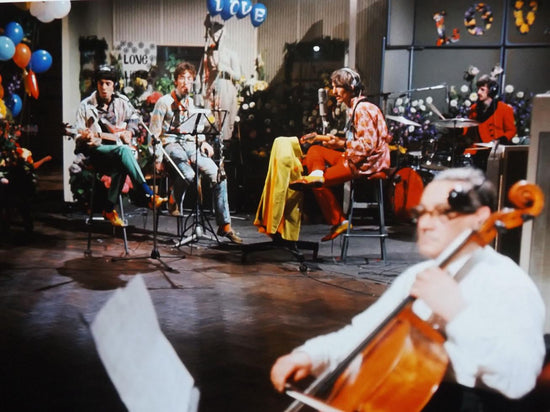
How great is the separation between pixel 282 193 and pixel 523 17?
3805 millimetres

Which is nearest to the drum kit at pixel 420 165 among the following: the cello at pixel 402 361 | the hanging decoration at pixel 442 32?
the hanging decoration at pixel 442 32

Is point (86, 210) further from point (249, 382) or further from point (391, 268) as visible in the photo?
point (249, 382)

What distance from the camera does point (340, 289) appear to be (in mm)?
3695

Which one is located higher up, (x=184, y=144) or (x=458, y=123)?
(x=458, y=123)

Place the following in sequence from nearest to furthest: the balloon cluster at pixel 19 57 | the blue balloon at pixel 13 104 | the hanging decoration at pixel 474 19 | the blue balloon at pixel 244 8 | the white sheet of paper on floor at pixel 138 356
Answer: the white sheet of paper on floor at pixel 138 356
the balloon cluster at pixel 19 57
the blue balloon at pixel 244 8
the blue balloon at pixel 13 104
the hanging decoration at pixel 474 19

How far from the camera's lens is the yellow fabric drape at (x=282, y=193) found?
3887 millimetres

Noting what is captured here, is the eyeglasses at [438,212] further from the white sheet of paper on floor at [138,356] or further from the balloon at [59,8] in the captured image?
the balloon at [59,8]

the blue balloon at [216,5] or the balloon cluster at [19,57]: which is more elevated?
the blue balloon at [216,5]

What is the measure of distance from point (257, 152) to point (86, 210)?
189cm

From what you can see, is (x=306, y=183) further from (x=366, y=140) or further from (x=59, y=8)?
(x=59, y=8)

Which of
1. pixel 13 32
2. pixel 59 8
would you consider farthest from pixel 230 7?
pixel 13 32

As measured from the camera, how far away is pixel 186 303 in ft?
11.2

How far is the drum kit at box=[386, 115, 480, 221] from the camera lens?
4488 mm

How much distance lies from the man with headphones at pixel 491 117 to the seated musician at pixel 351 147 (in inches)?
50.5
